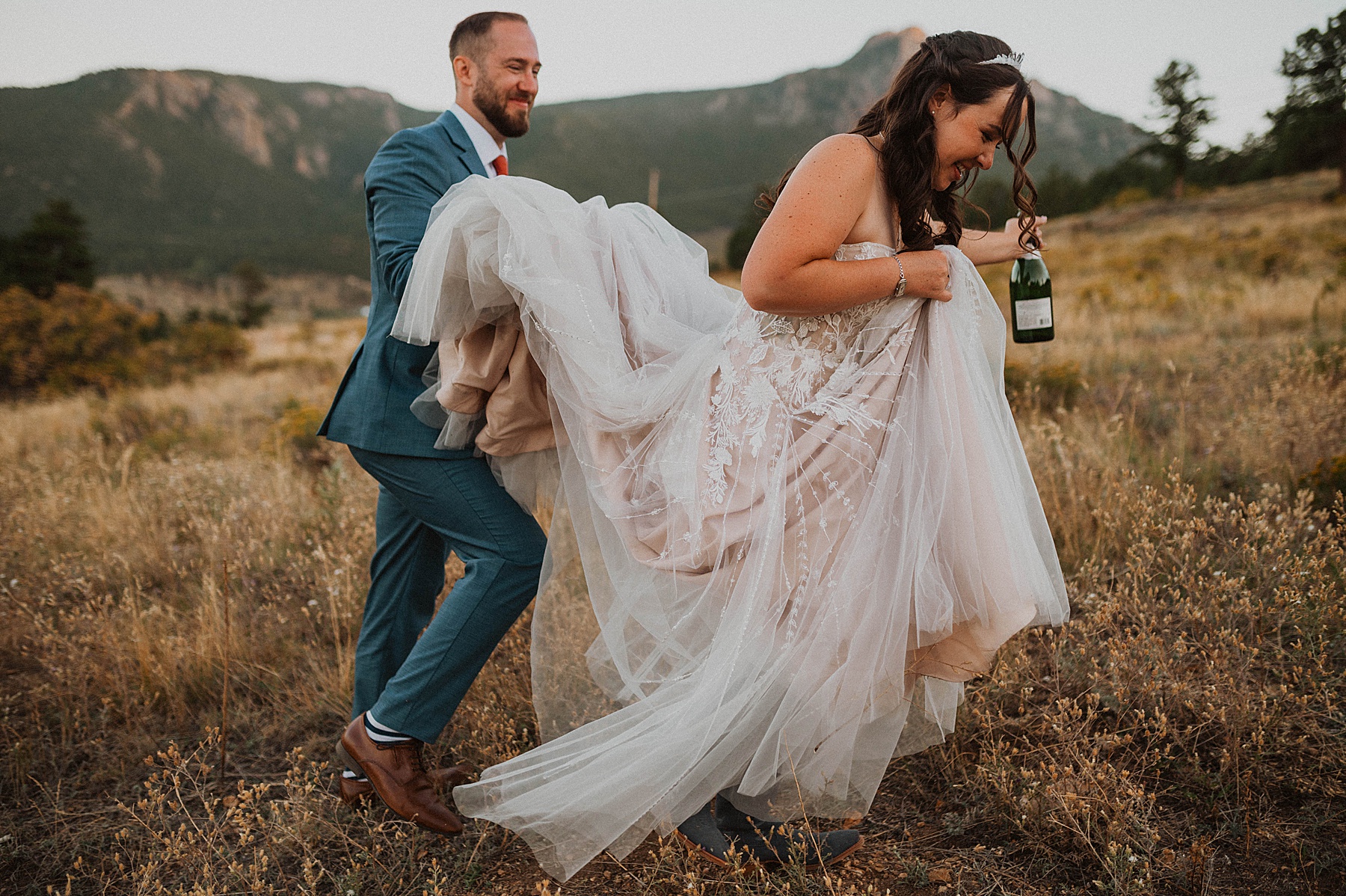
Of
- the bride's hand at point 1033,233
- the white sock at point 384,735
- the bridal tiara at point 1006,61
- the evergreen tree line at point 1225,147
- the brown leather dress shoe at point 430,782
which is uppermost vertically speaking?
the evergreen tree line at point 1225,147

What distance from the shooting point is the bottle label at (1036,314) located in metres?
2.61

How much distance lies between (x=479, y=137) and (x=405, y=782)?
216 centimetres

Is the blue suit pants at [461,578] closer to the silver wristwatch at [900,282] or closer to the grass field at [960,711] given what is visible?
the grass field at [960,711]

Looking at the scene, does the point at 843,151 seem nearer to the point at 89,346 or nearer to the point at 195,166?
the point at 89,346

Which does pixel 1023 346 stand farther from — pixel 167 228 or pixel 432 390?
pixel 167 228

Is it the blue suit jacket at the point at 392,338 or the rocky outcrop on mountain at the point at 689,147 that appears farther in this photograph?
the rocky outcrop on mountain at the point at 689,147

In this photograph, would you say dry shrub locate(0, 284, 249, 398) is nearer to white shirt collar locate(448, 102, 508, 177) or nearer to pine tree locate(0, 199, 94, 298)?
pine tree locate(0, 199, 94, 298)

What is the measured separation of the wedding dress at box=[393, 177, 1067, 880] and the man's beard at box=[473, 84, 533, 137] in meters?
0.68

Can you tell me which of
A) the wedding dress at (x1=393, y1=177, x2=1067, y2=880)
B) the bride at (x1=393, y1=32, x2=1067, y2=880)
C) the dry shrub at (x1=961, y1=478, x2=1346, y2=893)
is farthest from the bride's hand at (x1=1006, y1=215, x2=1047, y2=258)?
the dry shrub at (x1=961, y1=478, x2=1346, y2=893)

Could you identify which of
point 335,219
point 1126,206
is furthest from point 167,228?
point 1126,206

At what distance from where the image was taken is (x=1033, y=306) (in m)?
2.62

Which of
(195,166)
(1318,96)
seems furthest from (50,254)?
(195,166)

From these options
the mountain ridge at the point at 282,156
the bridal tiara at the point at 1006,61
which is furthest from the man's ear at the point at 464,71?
the mountain ridge at the point at 282,156

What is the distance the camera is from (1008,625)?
192 cm
